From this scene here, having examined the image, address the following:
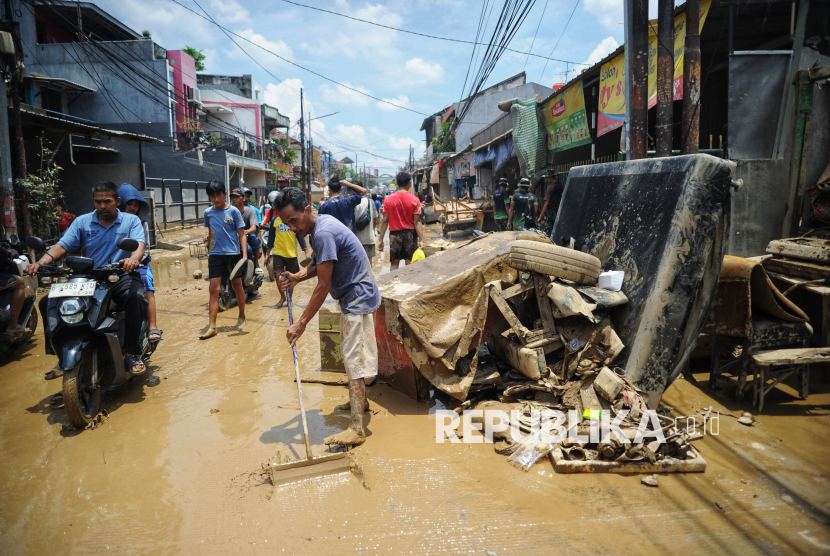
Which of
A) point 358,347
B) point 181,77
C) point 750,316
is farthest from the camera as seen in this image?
point 181,77

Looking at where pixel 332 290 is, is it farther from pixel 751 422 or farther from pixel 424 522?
pixel 751 422

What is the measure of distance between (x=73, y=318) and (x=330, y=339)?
203 cm

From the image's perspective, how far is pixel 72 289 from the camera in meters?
3.67

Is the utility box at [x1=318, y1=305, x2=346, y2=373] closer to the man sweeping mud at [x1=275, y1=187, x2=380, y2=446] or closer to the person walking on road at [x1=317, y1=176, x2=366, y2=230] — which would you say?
the man sweeping mud at [x1=275, y1=187, x2=380, y2=446]

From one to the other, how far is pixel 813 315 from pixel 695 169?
102 inches

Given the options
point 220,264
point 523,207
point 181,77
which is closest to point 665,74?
point 523,207

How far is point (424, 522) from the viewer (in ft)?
8.46

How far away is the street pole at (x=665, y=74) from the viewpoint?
561 cm

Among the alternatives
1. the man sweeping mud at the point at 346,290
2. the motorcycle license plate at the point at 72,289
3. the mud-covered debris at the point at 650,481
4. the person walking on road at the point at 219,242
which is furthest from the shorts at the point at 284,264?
the mud-covered debris at the point at 650,481

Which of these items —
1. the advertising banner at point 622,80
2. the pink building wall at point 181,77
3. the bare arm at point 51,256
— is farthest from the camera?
the pink building wall at point 181,77

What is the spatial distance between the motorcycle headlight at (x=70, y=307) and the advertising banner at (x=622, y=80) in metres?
7.76

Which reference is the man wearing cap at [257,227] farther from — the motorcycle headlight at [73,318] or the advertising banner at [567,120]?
the advertising banner at [567,120]

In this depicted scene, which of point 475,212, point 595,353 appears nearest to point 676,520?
point 595,353

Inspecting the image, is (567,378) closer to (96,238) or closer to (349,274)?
(349,274)
